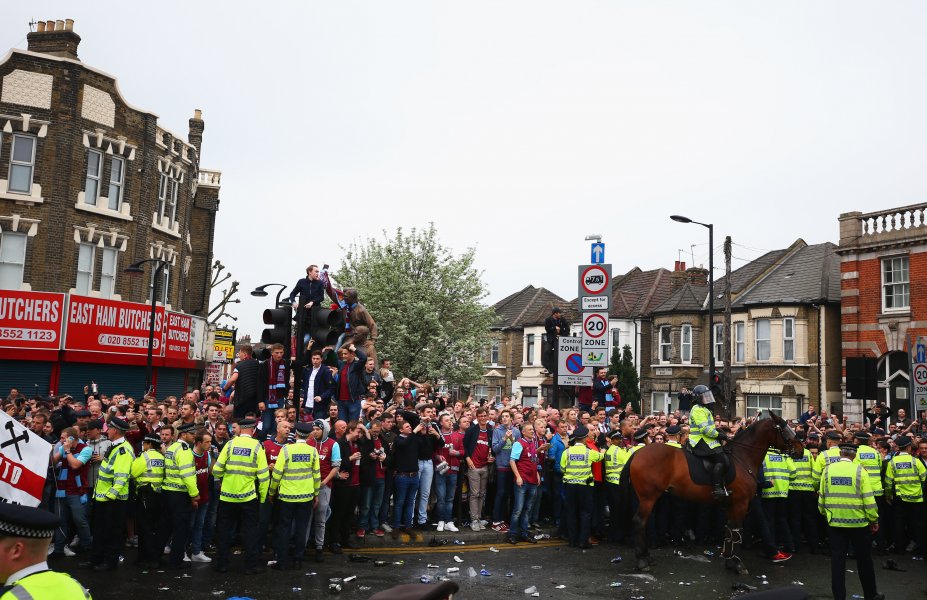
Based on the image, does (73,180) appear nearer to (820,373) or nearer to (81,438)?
(81,438)

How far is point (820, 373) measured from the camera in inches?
1481

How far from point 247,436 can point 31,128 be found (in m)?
23.0

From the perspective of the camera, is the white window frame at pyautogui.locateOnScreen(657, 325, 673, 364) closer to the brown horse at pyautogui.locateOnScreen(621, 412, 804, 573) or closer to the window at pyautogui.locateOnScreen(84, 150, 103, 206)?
the window at pyautogui.locateOnScreen(84, 150, 103, 206)

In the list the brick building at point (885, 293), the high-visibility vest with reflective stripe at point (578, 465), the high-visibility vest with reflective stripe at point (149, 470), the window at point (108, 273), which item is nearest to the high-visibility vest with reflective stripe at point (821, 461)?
the high-visibility vest with reflective stripe at point (578, 465)

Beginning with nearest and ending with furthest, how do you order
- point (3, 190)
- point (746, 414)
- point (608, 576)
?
1. point (608, 576)
2. point (3, 190)
3. point (746, 414)

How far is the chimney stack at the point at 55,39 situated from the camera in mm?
30188

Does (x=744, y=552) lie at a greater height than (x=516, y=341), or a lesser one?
lesser

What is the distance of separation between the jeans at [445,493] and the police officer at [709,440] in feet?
15.3

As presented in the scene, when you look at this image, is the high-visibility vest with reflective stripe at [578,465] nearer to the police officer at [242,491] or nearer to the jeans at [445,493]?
the jeans at [445,493]

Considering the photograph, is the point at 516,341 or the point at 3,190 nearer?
the point at 3,190

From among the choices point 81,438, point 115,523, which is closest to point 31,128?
point 81,438

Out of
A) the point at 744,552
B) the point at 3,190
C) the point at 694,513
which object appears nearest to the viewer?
the point at 744,552

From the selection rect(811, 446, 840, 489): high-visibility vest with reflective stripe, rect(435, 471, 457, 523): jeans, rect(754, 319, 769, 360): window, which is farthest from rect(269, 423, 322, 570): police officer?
rect(754, 319, 769, 360): window

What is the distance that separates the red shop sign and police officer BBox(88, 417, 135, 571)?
20.1 metres
